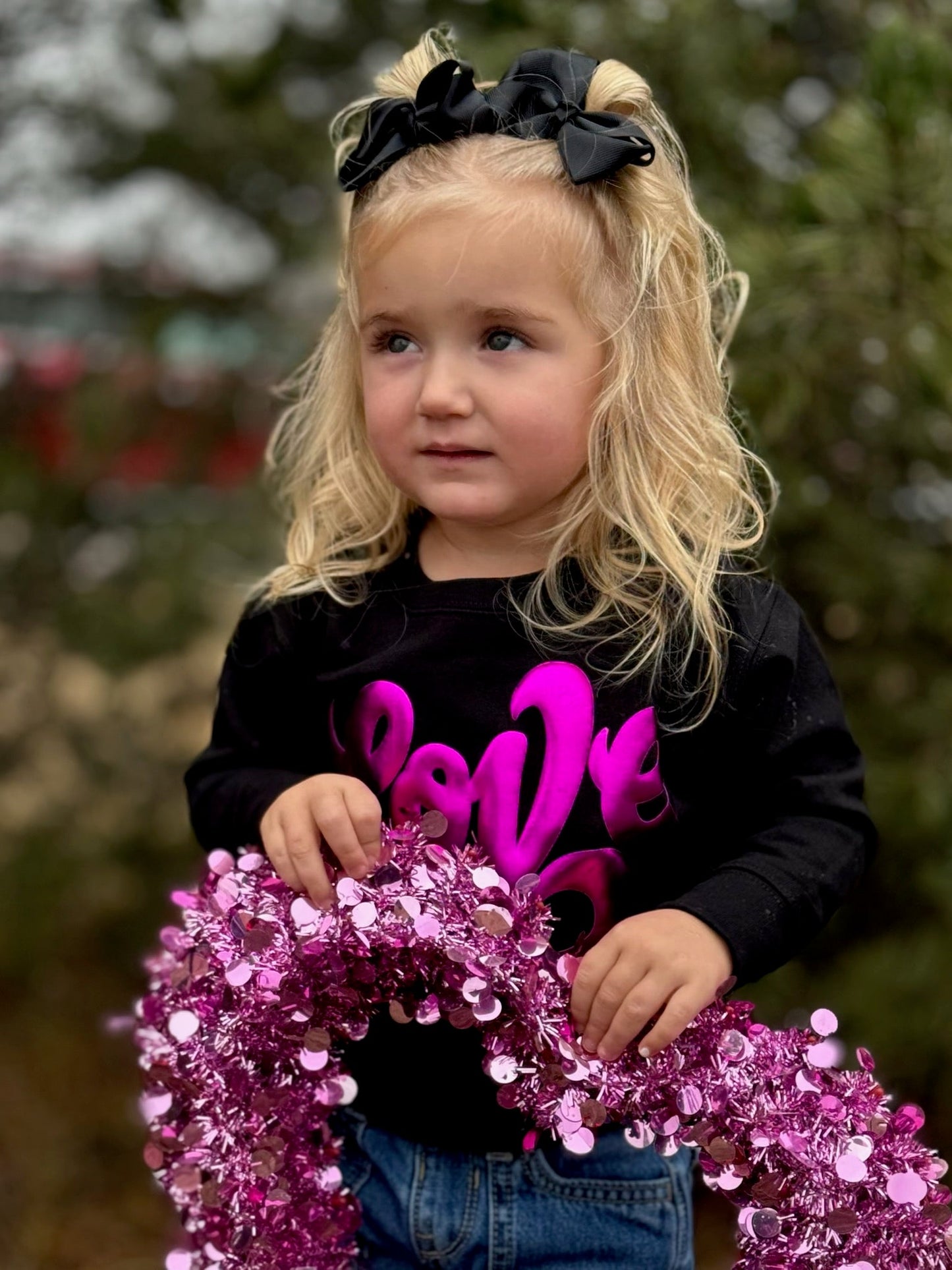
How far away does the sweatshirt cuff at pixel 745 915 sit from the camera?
4.04ft

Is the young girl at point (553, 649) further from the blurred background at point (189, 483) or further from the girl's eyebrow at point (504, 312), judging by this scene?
the blurred background at point (189, 483)

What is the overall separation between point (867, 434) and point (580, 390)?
0.94 metres

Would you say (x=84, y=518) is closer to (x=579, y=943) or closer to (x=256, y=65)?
(x=256, y=65)

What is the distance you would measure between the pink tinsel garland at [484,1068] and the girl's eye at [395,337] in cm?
42

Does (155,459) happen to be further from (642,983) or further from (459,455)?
(642,983)

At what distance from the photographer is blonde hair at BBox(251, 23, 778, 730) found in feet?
4.28

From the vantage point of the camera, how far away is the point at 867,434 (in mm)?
2135

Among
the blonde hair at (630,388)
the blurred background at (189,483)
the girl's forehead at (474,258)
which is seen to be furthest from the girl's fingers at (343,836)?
the blurred background at (189,483)

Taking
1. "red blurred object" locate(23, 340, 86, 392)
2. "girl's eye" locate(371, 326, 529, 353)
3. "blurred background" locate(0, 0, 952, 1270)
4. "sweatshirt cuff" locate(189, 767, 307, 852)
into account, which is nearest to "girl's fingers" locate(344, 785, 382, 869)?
"sweatshirt cuff" locate(189, 767, 307, 852)

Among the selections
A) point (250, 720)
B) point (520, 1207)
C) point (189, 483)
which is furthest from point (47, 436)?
point (520, 1207)

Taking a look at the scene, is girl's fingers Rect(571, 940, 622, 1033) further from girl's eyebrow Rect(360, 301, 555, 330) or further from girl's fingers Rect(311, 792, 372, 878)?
girl's eyebrow Rect(360, 301, 555, 330)

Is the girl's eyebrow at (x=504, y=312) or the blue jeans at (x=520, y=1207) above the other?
the girl's eyebrow at (x=504, y=312)

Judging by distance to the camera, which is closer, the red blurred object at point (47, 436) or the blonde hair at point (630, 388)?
the blonde hair at point (630, 388)

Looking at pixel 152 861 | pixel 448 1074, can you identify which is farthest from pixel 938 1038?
pixel 152 861
